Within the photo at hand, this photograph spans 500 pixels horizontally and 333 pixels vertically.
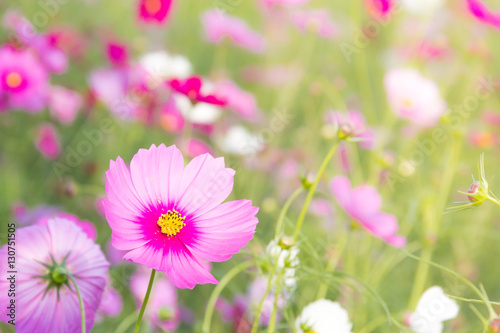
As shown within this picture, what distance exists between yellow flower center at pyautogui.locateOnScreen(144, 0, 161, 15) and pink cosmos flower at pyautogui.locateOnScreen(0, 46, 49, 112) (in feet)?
1.01

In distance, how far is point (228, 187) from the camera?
1.34ft

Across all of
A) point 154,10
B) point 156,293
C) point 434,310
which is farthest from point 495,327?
point 154,10

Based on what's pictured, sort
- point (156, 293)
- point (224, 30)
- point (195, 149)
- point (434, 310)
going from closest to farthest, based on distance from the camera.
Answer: point (434, 310), point (156, 293), point (195, 149), point (224, 30)

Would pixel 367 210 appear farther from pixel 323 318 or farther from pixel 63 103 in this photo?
pixel 63 103

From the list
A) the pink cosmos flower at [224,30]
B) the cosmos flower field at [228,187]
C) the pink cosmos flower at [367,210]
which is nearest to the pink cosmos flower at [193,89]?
the cosmos flower field at [228,187]

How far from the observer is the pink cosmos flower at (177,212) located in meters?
0.38

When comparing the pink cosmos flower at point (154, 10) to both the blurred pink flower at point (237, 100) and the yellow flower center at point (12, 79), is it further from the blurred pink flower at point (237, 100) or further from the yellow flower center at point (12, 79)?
the yellow flower center at point (12, 79)

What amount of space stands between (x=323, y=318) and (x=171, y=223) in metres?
0.17

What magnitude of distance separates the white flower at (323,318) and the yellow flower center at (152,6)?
83 cm

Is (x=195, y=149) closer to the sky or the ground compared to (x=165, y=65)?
closer to the ground

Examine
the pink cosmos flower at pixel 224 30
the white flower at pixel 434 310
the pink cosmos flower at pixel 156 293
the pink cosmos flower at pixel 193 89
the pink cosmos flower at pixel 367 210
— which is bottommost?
the white flower at pixel 434 310

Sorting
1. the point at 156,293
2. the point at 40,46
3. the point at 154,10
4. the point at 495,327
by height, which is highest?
the point at 154,10

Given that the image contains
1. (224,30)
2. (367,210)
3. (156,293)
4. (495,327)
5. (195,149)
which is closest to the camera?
(495,327)

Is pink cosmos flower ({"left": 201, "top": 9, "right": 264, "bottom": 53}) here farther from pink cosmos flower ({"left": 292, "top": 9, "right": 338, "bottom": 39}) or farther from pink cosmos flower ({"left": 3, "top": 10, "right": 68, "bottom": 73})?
pink cosmos flower ({"left": 3, "top": 10, "right": 68, "bottom": 73})
